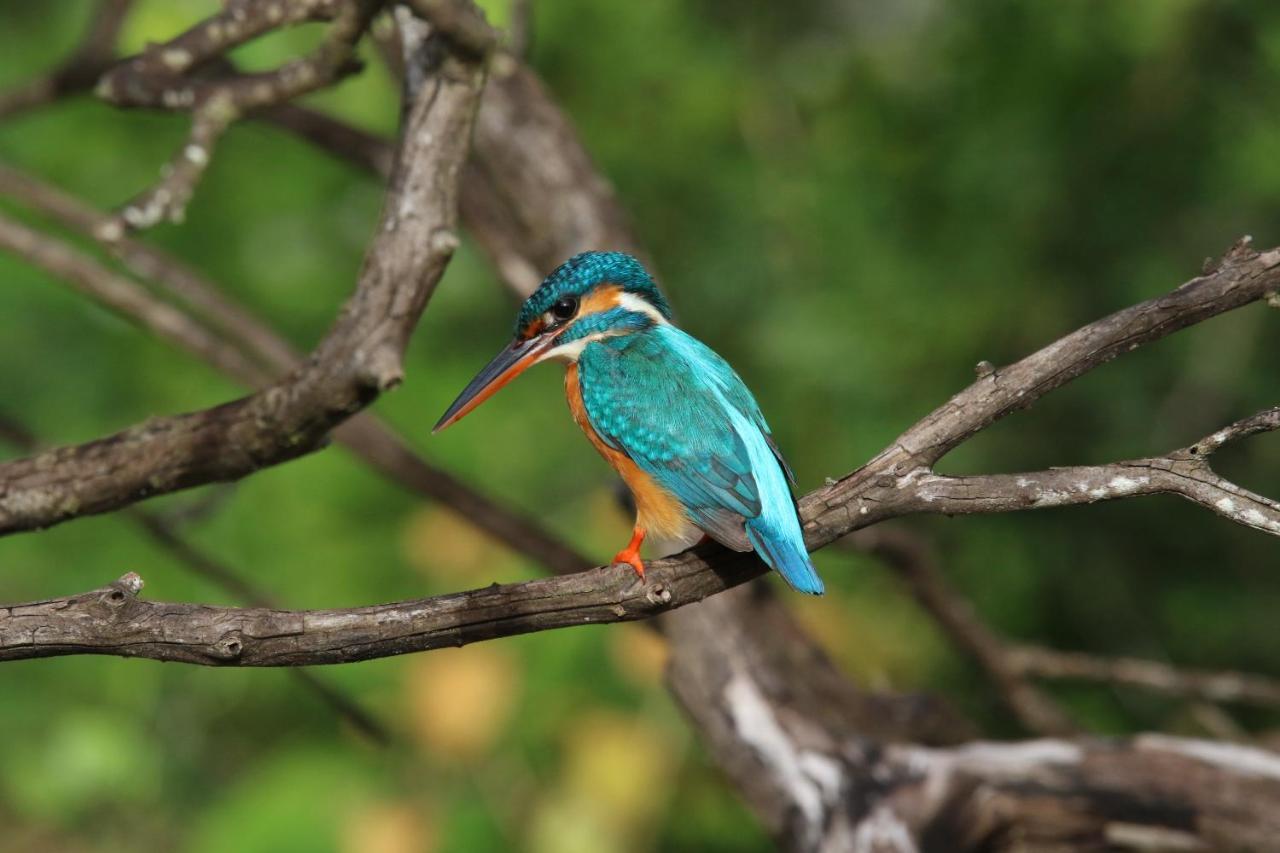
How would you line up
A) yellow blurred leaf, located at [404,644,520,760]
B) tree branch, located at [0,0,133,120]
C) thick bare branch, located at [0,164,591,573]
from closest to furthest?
thick bare branch, located at [0,164,591,573] → tree branch, located at [0,0,133,120] → yellow blurred leaf, located at [404,644,520,760]

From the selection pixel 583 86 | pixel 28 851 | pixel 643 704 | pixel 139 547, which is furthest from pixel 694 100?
pixel 28 851

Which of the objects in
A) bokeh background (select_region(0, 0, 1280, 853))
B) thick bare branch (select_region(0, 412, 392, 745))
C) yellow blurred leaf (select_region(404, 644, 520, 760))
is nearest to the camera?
thick bare branch (select_region(0, 412, 392, 745))

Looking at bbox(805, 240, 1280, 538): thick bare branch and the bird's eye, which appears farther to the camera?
the bird's eye

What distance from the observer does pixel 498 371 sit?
2.32 metres

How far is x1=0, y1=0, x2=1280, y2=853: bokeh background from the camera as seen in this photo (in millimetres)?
3912

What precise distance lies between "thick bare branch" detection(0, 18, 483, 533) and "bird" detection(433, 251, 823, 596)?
0.20 metres

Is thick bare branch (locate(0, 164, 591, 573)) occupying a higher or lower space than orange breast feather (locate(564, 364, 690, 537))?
higher

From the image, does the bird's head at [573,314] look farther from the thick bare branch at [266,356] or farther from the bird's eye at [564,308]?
the thick bare branch at [266,356]

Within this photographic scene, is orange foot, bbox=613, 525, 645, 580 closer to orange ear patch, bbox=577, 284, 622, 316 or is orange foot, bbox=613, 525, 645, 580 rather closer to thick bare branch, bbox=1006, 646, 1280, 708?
orange ear patch, bbox=577, 284, 622, 316

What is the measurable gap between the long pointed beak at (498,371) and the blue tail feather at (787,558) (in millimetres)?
597

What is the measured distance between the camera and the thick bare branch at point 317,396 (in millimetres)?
2010

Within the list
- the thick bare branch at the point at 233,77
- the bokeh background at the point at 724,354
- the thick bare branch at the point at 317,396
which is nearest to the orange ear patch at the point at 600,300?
the thick bare branch at the point at 317,396

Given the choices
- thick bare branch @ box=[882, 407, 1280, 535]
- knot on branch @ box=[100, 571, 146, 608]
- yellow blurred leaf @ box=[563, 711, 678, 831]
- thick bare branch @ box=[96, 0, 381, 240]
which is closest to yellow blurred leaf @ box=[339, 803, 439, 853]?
yellow blurred leaf @ box=[563, 711, 678, 831]

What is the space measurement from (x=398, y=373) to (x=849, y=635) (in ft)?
8.29
